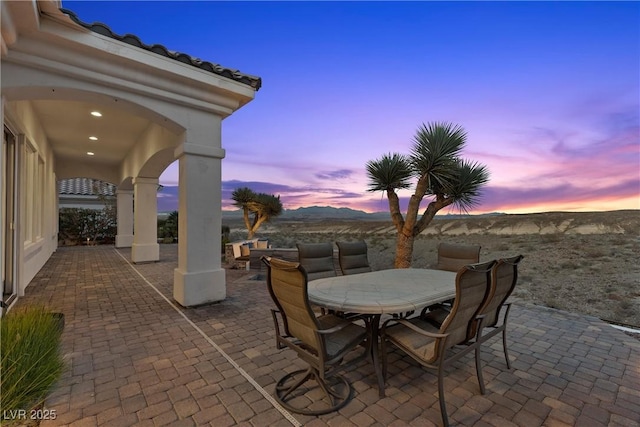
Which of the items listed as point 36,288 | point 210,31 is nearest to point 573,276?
point 210,31

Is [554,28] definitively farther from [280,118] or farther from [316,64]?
[280,118]

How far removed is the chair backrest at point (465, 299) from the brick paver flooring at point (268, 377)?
0.60m

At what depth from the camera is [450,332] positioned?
2.05m

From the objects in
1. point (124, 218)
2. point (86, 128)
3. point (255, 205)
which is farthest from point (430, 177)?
point (124, 218)

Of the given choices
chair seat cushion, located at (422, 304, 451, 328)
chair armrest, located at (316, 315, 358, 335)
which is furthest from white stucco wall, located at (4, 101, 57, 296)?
chair seat cushion, located at (422, 304, 451, 328)

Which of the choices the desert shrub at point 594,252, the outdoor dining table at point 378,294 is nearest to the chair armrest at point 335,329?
the outdoor dining table at point 378,294

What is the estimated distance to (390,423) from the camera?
203 centimetres

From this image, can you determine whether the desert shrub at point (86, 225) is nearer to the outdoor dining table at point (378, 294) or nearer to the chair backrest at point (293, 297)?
the outdoor dining table at point (378, 294)

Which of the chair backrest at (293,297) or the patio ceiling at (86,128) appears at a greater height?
the patio ceiling at (86,128)

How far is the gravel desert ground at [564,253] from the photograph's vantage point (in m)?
5.87

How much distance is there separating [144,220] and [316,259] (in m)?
7.66

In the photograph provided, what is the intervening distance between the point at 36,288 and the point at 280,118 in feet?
27.7

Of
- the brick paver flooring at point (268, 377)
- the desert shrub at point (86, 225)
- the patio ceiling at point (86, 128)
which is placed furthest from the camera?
the desert shrub at point (86, 225)

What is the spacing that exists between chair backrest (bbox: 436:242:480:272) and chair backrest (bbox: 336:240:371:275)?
120 centimetres
